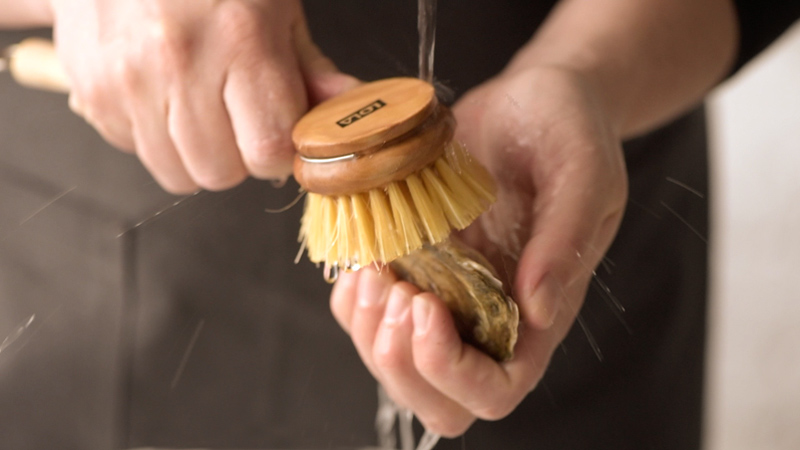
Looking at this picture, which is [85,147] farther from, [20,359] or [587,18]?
[587,18]

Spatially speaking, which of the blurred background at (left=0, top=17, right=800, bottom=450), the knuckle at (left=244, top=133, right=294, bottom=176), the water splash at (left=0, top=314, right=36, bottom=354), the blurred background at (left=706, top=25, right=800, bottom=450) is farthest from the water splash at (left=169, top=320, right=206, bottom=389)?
the blurred background at (left=706, top=25, right=800, bottom=450)

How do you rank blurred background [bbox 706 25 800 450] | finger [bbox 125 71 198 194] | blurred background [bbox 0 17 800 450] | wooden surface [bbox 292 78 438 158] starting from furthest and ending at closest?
1. blurred background [bbox 706 25 800 450]
2. blurred background [bbox 0 17 800 450]
3. finger [bbox 125 71 198 194]
4. wooden surface [bbox 292 78 438 158]

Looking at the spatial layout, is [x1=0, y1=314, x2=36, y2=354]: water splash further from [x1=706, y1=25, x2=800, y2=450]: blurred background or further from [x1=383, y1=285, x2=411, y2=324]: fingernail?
[x1=706, y1=25, x2=800, y2=450]: blurred background

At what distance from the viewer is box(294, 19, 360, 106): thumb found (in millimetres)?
369

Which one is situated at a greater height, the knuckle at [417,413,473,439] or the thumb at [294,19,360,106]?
the thumb at [294,19,360,106]

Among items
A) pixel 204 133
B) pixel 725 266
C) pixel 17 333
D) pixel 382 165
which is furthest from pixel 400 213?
pixel 725 266

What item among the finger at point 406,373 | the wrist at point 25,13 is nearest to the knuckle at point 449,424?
the finger at point 406,373

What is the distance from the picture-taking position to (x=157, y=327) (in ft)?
1.84

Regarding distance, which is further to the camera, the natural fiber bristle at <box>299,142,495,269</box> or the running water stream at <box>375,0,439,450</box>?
the running water stream at <box>375,0,439,450</box>

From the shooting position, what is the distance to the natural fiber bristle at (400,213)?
303mm

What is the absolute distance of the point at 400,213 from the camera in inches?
11.9

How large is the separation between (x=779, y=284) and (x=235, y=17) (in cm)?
70

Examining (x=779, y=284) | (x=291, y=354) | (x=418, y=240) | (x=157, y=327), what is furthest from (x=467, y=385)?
(x=779, y=284)

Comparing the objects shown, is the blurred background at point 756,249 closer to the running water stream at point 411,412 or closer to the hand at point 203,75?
the running water stream at point 411,412
